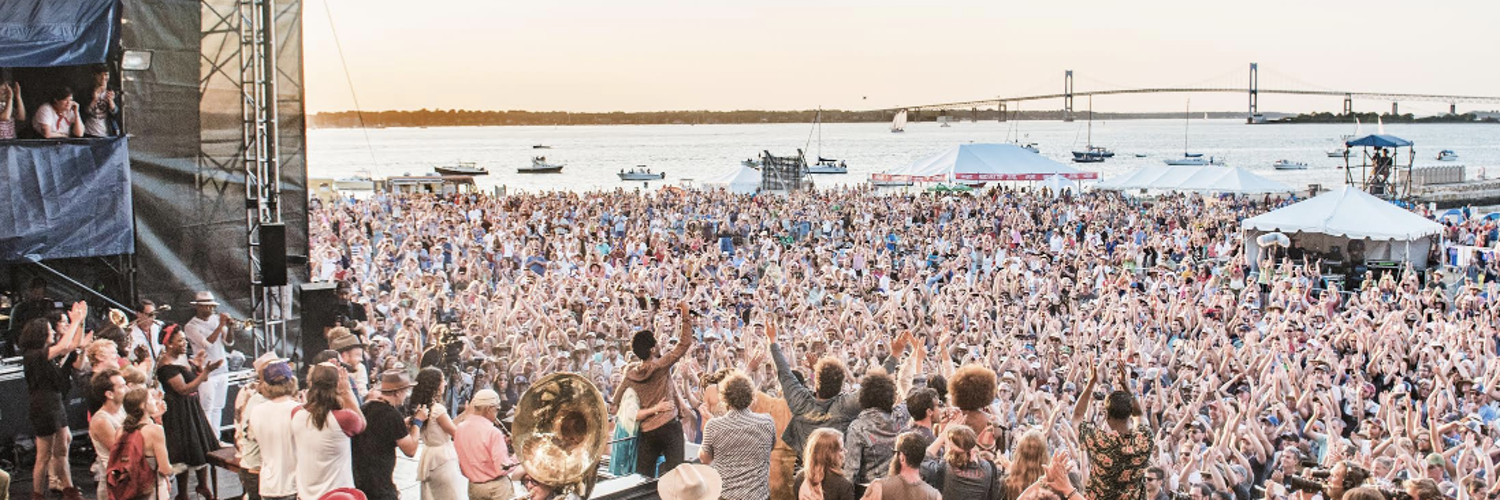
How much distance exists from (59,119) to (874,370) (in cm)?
576

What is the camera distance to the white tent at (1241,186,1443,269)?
16.1m

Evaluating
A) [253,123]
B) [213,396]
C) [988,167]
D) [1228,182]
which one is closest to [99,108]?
[253,123]

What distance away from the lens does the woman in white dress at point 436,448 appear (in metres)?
4.58

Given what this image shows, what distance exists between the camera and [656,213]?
919 inches

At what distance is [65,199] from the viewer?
7.60 metres

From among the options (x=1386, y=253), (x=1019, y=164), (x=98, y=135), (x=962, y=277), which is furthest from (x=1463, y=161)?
(x=98, y=135)

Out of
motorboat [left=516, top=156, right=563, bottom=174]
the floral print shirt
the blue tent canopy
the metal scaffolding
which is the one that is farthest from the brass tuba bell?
motorboat [left=516, top=156, right=563, bottom=174]

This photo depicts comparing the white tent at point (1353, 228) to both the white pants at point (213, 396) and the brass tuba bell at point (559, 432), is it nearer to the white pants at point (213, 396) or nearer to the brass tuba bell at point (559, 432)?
the white pants at point (213, 396)

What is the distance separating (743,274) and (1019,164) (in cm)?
1378

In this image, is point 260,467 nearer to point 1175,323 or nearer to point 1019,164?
point 1175,323

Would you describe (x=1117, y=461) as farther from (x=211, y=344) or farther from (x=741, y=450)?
(x=211, y=344)

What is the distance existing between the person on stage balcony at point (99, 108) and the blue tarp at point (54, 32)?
276 mm

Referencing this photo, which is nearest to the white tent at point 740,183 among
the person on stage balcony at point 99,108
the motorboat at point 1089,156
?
the person on stage balcony at point 99,108

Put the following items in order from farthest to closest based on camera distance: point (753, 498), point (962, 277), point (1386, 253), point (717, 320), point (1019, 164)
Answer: point (1019, 164) < point (1386, 253) < point (962, 277) < point (717, 320) < point (753, 498)
